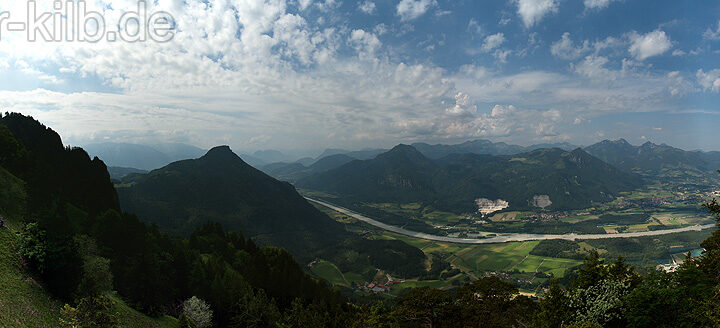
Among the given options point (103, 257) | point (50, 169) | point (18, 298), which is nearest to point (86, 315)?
point (18, 298)

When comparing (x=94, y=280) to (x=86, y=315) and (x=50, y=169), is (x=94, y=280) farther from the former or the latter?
(x=50, y=169)

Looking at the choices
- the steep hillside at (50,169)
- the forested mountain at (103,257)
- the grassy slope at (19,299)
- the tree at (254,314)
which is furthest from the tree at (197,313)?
the steep hillside at (50,169)

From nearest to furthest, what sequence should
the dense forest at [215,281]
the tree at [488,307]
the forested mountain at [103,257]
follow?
the dense forest at [215,281], the forested mountain at [103,257], the tree at [488,307]

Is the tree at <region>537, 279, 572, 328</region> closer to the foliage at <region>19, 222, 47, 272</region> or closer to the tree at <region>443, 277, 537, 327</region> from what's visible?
the tree at <region>443, 277, 537, 327</region>

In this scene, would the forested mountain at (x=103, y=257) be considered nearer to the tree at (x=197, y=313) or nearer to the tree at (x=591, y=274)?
the tree at (x=197, y=313)

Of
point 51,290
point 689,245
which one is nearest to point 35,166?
point 51,290

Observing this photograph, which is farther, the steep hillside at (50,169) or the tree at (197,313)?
the steep hillside at (50,169)

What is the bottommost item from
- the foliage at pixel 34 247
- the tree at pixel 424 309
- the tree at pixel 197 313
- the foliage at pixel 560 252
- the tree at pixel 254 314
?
the foliage at pixel 560 252

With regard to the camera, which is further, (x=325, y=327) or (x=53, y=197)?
(x=53, y=197)

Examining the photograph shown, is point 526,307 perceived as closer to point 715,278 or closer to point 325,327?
point 715,278

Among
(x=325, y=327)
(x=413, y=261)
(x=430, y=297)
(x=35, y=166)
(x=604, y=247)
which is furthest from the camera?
(x=604, y=247)
